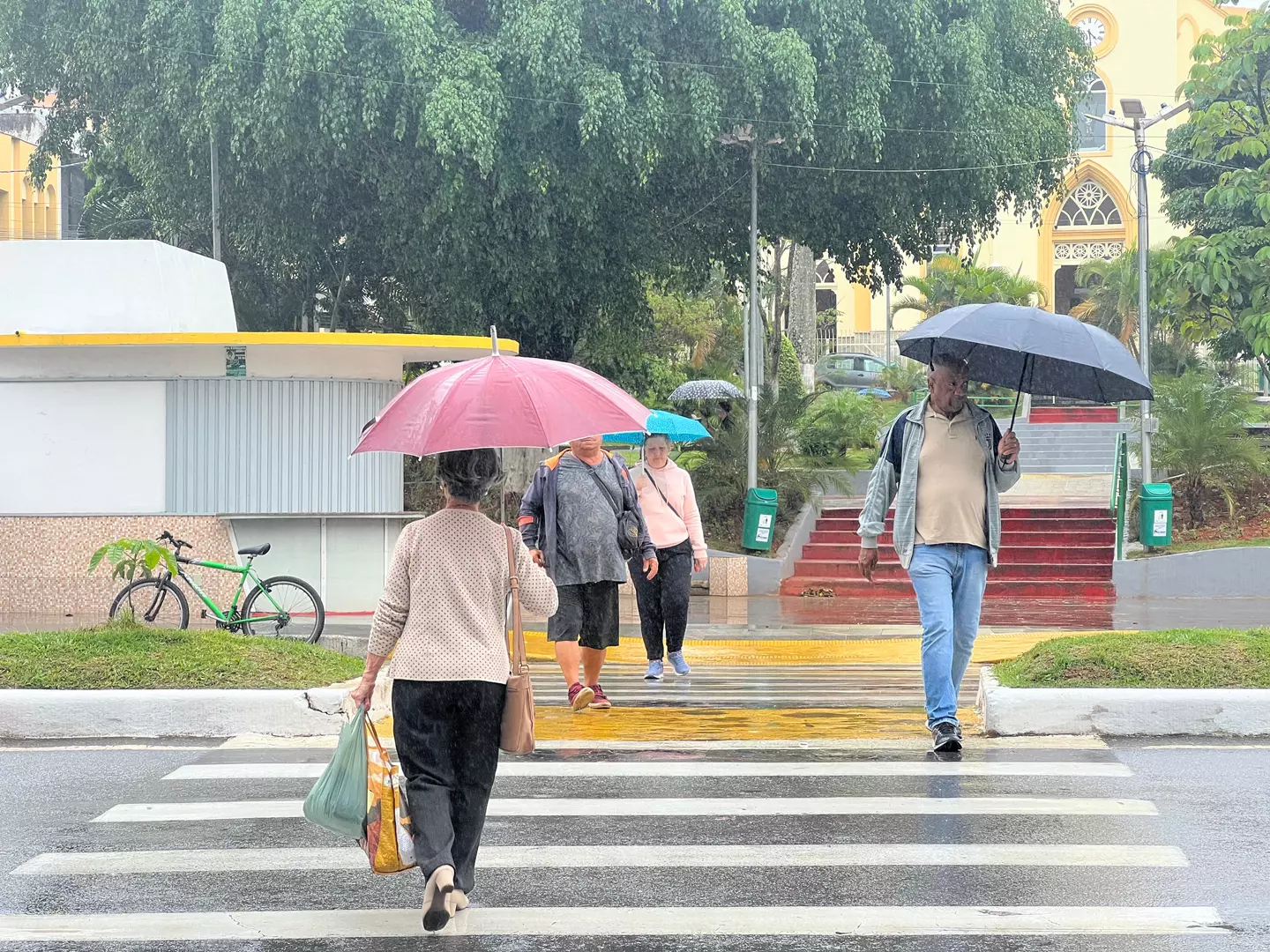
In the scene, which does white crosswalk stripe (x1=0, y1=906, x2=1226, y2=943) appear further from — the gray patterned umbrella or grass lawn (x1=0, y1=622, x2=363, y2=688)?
the gray patterned umbrella

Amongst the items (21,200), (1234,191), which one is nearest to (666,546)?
(1234,191)

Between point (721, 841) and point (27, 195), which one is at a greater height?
point (27, 195)

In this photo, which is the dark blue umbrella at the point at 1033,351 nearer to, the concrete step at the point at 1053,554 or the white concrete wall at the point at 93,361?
the white concrete wall at the point at 93,361

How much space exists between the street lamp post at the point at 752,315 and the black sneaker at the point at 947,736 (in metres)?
13.2

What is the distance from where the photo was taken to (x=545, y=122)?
752 inches

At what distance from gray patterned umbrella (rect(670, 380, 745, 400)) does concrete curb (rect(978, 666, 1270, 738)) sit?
14.4 meters

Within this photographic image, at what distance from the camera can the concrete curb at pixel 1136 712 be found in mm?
8250

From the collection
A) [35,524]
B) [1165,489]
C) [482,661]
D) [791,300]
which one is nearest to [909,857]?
[482,661]

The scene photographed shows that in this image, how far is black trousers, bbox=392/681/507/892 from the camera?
204 inches

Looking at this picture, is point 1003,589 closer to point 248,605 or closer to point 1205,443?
point 1205,443

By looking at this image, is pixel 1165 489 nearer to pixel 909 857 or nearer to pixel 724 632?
pixel 724 632

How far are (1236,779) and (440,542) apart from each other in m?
3.95

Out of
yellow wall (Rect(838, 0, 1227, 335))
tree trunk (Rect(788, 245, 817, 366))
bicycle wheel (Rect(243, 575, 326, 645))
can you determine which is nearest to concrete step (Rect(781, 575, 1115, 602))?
bicycle wheel (Rect(243, 575, 326, 645))

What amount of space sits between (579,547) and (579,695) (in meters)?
0.85
